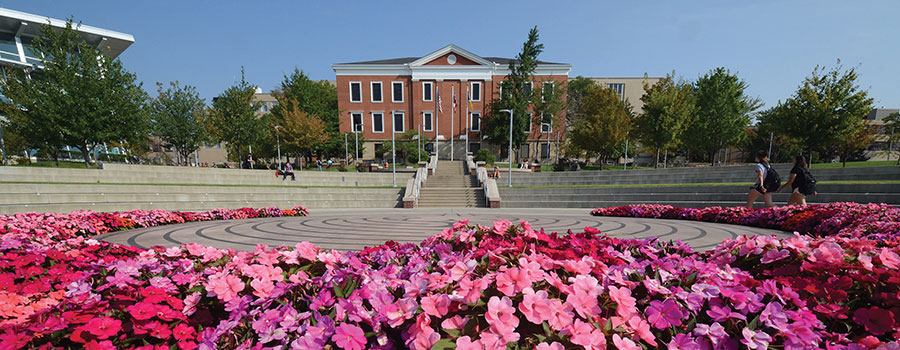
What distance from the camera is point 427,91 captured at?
4034cm

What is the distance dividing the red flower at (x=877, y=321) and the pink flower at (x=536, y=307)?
1.24m

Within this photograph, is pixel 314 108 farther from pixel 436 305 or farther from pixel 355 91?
pixel 436 305

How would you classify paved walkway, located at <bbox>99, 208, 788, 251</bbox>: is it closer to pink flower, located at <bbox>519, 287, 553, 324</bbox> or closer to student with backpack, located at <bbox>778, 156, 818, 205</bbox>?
student with backpack, located at <bbox>778, 156, 818, 205</bbox>

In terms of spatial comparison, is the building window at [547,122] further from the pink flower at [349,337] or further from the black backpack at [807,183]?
the pink flower at [349,337]

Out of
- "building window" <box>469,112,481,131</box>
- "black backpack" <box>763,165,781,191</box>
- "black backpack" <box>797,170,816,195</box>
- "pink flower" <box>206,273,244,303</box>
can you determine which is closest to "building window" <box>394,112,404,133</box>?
"building window" <box>469,112,481,131</box>

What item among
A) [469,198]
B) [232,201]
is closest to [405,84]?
[469,198]

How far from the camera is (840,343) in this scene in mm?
1332

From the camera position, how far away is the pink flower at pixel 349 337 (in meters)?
1.23

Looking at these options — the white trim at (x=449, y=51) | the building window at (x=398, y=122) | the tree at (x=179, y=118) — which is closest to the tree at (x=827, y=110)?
the white trim at (x=449, y=51)

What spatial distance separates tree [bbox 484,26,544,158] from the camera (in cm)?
3809

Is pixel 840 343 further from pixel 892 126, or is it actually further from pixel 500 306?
pixel 892 126

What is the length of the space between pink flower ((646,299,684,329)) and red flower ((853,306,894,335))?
2.21 feet

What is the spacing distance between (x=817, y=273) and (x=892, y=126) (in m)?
49.5

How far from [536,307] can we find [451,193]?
1843 centimetres
